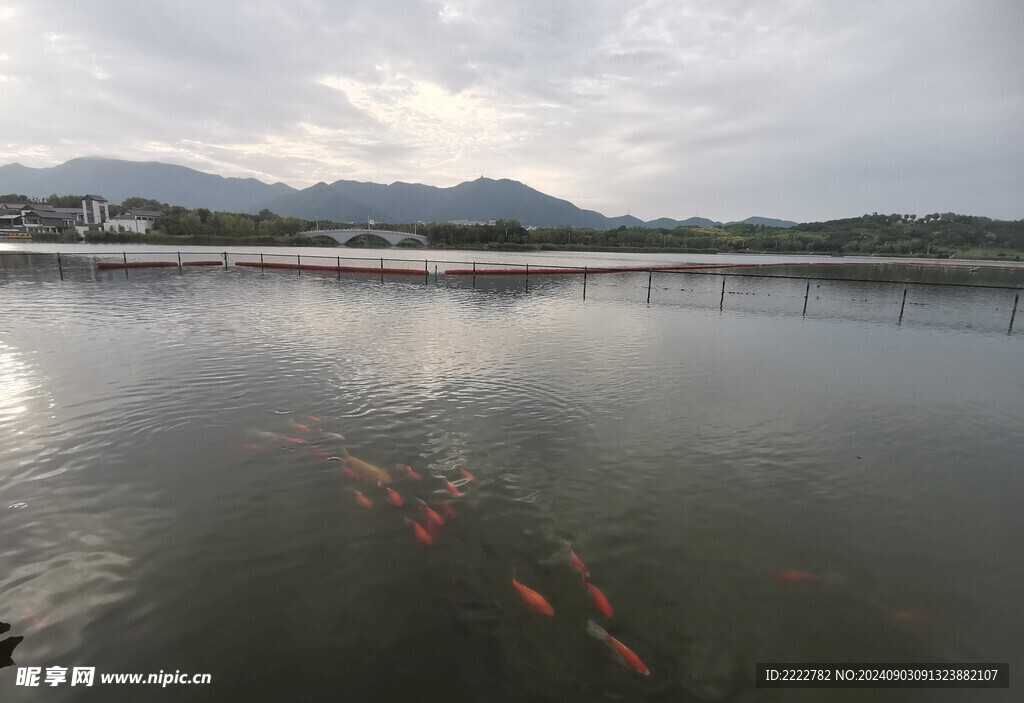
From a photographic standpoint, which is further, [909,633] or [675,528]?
[675,528]

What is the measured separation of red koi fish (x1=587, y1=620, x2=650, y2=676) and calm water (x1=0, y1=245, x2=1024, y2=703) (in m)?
0.10

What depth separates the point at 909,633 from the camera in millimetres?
5188

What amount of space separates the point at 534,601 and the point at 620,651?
1.05 m

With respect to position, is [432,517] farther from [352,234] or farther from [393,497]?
[352,234]

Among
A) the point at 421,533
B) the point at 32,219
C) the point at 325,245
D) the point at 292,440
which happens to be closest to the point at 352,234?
the point at 325,245

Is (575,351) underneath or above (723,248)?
underneath

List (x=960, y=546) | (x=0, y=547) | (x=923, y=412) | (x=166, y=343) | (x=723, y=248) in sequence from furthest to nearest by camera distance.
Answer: (x=723, y=248), (x=166, y=343), (x=923, y=412), (x=960, y=546), (x=0, y=547)

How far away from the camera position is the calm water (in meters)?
4.70

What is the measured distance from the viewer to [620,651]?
479cm

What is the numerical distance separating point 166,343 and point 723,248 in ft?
626

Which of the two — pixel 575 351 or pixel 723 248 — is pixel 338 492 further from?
pixel 723 248

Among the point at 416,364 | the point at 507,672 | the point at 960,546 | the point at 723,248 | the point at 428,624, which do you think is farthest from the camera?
the point at 723,248

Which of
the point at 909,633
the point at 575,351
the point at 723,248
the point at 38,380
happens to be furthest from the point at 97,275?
the point at 723,248

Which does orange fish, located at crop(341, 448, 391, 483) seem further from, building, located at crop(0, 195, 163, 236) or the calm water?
building, located at crop(0, 195, 163, 236)
